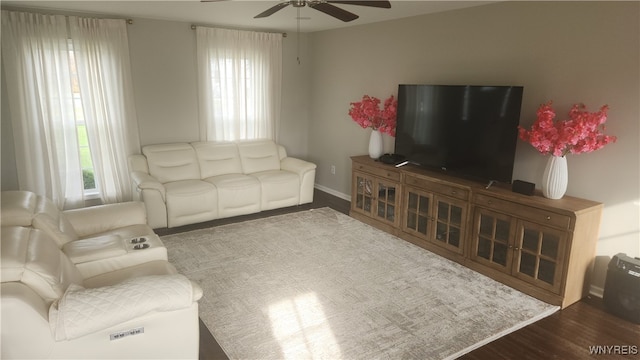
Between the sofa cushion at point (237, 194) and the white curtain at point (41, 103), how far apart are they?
164 centimetres

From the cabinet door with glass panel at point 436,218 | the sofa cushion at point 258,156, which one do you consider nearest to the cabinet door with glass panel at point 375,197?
the cabinet door with glass panel at point 436,218

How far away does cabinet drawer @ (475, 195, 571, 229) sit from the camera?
2943 mm

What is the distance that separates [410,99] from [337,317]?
2480mm

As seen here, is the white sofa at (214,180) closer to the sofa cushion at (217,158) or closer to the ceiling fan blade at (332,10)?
the sofa cushion at (217,158)

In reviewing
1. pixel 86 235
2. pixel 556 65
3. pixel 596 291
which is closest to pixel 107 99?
pixel 86 235

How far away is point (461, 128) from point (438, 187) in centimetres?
60

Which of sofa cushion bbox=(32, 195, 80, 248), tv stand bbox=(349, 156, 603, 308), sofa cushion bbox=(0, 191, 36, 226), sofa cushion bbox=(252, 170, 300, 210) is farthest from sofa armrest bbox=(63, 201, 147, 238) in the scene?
tv stand bbox=(349, 156, 603, 308)

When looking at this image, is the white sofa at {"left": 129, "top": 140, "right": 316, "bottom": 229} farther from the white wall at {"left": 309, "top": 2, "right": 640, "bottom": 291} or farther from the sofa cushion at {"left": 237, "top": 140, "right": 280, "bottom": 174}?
the white wall at {"left": 309, "top": 2, "right": 640, "bottom": 291}

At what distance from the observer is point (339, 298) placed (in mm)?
3113

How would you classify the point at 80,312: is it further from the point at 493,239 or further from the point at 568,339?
the point at 493,239

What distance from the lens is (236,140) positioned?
5.74 metres

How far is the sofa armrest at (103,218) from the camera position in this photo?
3158 mm

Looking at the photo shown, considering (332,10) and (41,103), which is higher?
(332,10)

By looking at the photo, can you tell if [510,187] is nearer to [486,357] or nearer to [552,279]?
[552,279]
